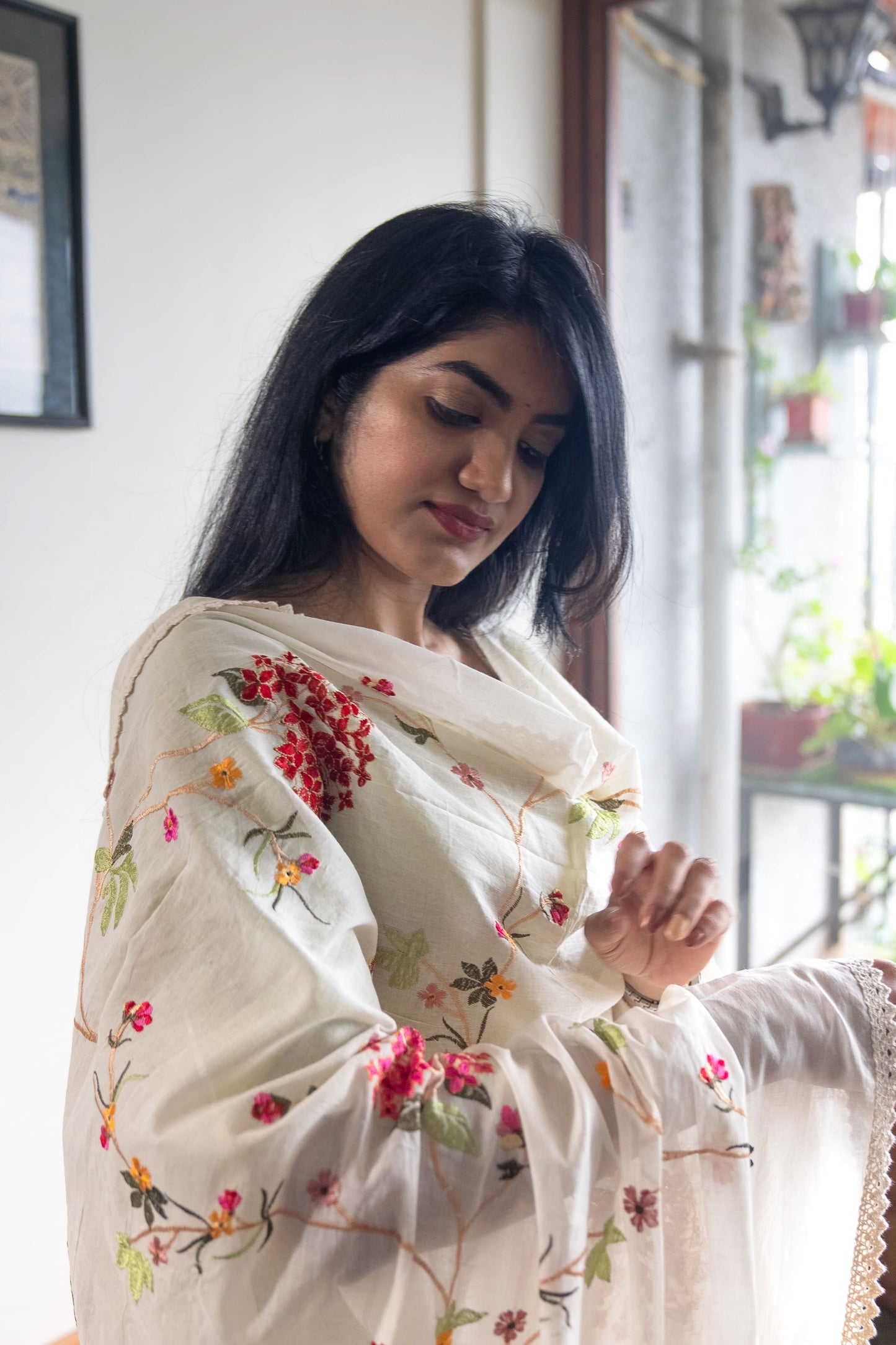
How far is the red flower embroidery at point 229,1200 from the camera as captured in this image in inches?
27.1

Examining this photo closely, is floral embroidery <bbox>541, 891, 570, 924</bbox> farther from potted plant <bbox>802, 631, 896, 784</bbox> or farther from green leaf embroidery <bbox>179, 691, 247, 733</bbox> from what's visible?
potted plant <bbox>802, 631, 896, 784</bbox>

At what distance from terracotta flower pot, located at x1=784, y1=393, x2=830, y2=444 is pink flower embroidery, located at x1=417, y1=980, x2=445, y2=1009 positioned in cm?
191

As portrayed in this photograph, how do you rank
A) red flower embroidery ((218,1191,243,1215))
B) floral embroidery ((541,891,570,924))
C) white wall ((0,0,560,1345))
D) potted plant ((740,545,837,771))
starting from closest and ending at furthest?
red flower embroidery ((218,1191,243,1215)), floral embroidery ((541,891,570,924)), white wall ((0,0,560,1345)), potted plant ((740,545,837,771))

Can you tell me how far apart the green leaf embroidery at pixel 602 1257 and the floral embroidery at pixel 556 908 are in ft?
0.94

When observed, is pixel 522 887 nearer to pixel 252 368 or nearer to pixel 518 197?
pixel 252 368

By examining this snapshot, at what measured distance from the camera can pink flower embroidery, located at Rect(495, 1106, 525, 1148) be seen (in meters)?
0.75

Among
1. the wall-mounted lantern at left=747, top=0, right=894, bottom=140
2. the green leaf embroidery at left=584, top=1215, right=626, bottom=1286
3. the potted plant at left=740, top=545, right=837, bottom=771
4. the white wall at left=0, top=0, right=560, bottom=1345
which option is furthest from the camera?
the potted plant at left=740, top=545, right=837, bottom=771

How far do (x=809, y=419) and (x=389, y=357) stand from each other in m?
1.66

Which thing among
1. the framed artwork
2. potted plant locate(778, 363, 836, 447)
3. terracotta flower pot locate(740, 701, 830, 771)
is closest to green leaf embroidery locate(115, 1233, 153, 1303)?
the framed artwork

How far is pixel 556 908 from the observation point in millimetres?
1038

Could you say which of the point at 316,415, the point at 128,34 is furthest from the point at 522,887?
the point at 128,34

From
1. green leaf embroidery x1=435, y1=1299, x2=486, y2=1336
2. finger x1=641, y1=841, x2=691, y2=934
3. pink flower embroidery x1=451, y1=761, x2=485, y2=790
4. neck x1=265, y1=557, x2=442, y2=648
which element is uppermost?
neck x1=265, y1=557, x2=442, y2=648

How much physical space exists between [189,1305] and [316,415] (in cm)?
80

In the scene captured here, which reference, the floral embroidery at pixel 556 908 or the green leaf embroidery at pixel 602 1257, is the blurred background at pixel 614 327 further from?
the green leaf embroidery at pixel 602 1257
